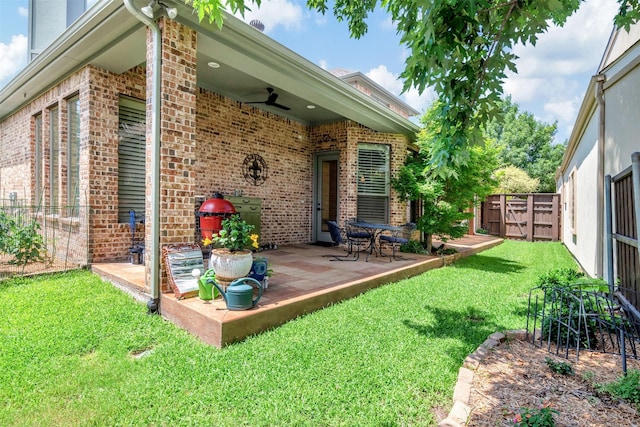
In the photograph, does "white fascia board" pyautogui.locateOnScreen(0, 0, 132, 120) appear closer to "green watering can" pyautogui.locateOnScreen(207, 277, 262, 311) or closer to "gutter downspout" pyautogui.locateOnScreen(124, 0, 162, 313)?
"gutter downspout" pyautogui.locateOnScreen(124, 0, 162, 313)

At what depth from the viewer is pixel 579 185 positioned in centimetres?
733

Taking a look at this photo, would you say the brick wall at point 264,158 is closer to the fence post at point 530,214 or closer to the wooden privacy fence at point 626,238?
the wooden privacy fence at point 626,238

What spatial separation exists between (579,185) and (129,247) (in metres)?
9.26

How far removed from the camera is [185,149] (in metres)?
3.63

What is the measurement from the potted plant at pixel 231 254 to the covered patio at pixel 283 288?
31 cm

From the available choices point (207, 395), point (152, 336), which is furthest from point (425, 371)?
point (152, 336)

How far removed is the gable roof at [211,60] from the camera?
3.78 m

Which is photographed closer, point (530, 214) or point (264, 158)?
point (264, 158)

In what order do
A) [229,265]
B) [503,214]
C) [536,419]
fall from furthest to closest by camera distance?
[503,214] < [229,265] < [536,419]

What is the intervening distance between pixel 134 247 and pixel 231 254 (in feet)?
8.43

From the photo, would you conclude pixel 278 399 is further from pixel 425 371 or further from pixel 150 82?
pixel 150 82

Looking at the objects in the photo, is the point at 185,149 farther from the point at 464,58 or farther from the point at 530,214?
the point at 530,214

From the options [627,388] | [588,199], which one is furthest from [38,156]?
[588,199]

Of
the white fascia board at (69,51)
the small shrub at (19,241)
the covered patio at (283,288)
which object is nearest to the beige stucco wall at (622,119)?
the covered patio at (283,288)
